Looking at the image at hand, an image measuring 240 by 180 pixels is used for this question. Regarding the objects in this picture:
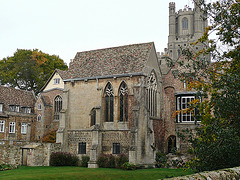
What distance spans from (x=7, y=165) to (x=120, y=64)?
1581cm

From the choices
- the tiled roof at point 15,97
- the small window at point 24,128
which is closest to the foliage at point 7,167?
the tiled roof at point 15,97

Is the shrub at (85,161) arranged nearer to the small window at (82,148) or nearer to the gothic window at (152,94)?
the small window at (82,148)

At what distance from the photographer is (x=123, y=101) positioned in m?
33.7

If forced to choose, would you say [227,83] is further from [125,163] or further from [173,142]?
[173,142]

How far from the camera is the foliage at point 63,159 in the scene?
33.5 meters

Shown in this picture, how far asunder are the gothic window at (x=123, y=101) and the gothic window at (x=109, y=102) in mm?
1104

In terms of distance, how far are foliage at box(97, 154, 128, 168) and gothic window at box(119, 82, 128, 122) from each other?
4.10 metres

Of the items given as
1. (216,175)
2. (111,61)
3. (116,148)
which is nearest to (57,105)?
(111,61)

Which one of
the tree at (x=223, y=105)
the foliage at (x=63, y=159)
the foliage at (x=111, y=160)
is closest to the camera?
the tree at (x=223, y=105)

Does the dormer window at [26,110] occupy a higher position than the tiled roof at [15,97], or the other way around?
the tiled roof at [15,97]

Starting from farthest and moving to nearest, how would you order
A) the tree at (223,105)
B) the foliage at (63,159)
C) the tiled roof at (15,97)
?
the tiled roof at (15,97) < the foliage at (63,159) < the tree at (223,105)

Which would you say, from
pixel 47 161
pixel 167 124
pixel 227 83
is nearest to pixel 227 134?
pixel 227 83

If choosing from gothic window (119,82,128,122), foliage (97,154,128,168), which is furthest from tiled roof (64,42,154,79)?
foliage (97,154,128,168)

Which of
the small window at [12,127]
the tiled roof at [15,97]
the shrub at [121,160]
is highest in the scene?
the tiled roof at [15,97]
